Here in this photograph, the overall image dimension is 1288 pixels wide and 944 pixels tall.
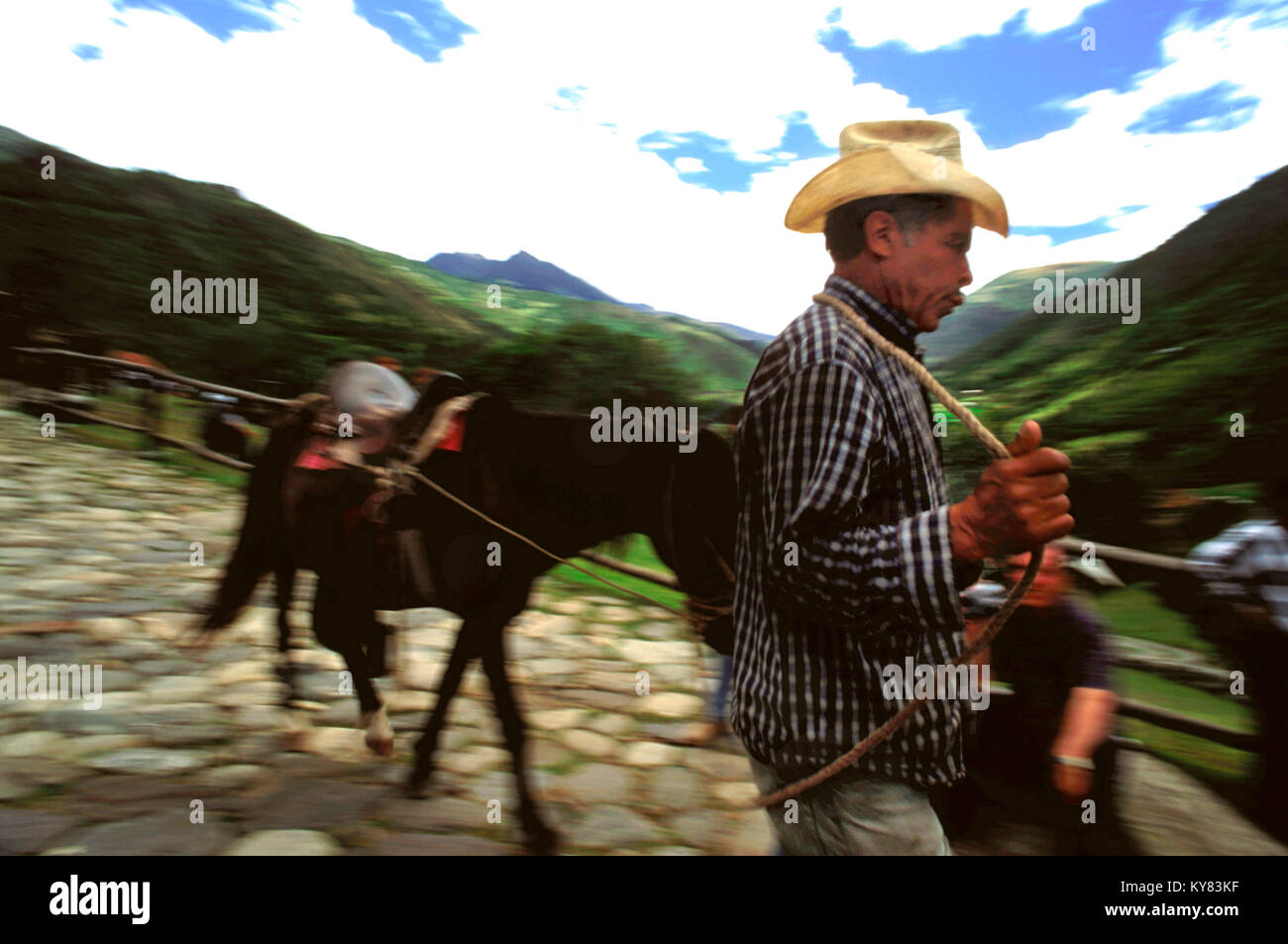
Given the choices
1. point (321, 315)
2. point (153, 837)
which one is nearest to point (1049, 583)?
point (153, 837)

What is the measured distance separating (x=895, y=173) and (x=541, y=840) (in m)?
2.46

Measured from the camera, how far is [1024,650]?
2416mm

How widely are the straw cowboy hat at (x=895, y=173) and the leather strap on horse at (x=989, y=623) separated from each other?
0.71 feet

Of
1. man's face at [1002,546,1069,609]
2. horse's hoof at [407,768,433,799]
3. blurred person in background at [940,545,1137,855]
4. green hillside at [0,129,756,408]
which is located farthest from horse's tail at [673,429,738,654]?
horse's hoof at [407,768,433,799]

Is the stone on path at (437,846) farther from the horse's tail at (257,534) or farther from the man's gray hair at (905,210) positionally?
the man's gray hair at (905,210)

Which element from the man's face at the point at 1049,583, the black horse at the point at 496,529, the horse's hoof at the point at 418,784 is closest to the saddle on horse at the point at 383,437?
the black horse at the point at 496,529

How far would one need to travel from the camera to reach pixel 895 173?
127cm

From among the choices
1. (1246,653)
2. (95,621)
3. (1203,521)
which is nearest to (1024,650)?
(1246,653)

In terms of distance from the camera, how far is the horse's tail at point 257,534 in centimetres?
356

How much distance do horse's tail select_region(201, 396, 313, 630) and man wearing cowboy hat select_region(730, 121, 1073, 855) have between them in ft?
9.60

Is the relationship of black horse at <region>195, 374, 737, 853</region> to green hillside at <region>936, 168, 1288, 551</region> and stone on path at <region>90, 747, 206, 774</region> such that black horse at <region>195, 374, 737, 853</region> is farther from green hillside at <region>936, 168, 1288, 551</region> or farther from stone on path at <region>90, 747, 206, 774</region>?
green hillside at <region>936, 168, 1288, 551</region>

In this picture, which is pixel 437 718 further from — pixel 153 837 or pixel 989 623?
pixel 989 623
